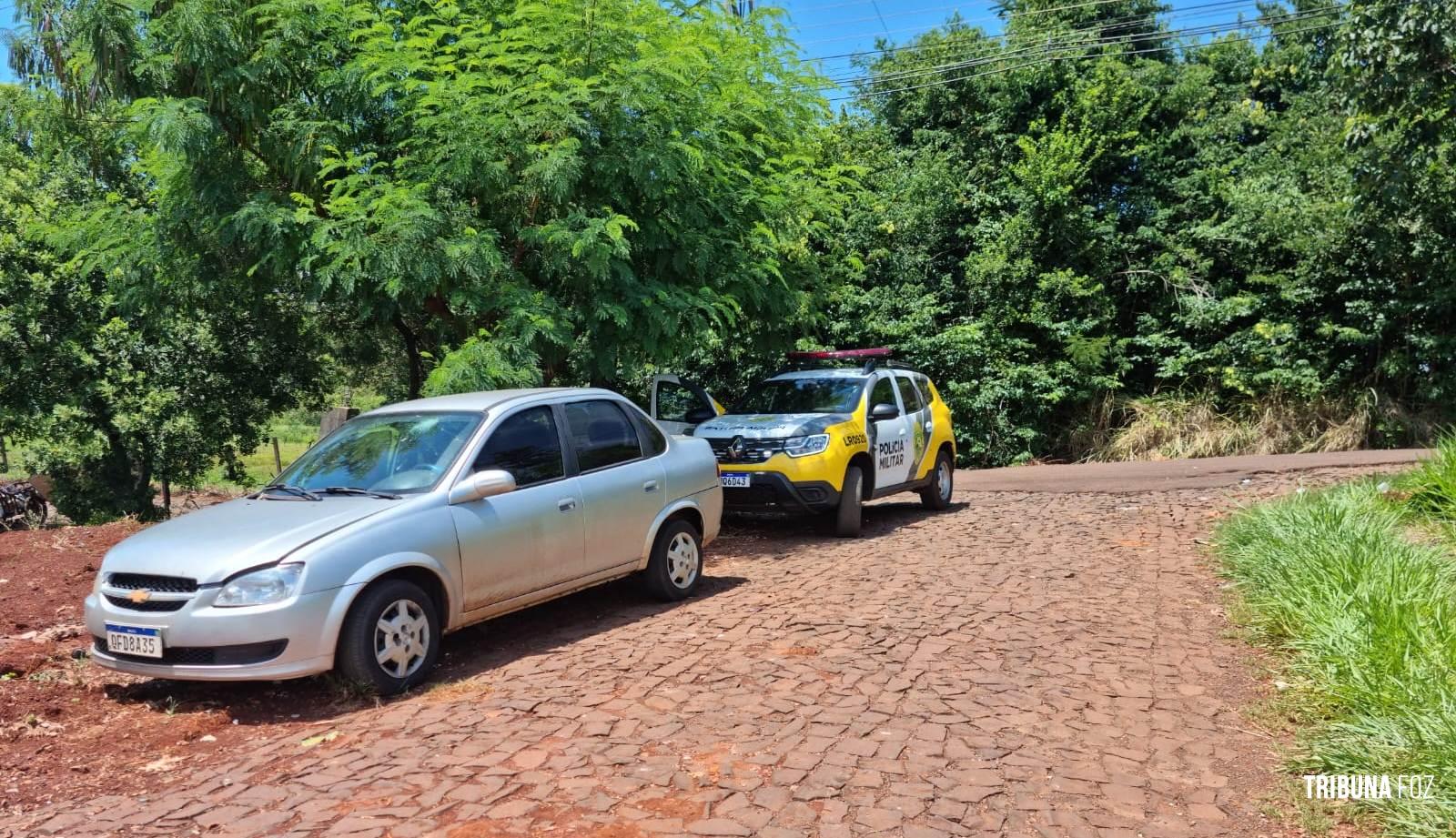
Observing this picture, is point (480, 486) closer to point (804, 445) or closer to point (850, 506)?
point (804, 445)

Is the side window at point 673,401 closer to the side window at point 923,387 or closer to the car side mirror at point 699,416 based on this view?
the car side mirror at point 699,416

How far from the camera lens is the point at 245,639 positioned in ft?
17.6

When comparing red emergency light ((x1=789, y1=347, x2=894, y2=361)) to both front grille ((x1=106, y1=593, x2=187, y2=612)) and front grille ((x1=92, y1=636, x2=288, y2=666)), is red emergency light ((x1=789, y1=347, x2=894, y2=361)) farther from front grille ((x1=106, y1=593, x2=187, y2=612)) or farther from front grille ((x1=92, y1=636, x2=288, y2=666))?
front grille ((x1=106, y1=593, x2=187, y2=612))

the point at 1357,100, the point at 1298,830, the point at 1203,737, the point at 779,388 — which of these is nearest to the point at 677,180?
the point at 779,388

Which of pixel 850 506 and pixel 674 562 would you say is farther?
pixel 850 506

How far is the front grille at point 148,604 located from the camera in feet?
18.2

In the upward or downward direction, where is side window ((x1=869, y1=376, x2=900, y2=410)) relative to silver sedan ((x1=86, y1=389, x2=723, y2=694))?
upward

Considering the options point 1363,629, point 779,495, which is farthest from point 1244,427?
point 1363,629

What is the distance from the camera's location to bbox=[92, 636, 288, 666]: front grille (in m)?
5.43

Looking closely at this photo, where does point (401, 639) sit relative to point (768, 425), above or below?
below

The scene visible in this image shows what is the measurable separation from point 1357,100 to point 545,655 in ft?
45.1

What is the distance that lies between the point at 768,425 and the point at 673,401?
298 cm

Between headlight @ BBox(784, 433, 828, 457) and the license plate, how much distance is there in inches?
243

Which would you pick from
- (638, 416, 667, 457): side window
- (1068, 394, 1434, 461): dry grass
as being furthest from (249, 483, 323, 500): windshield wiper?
(1068, 394, 1434, 461): dry grass
